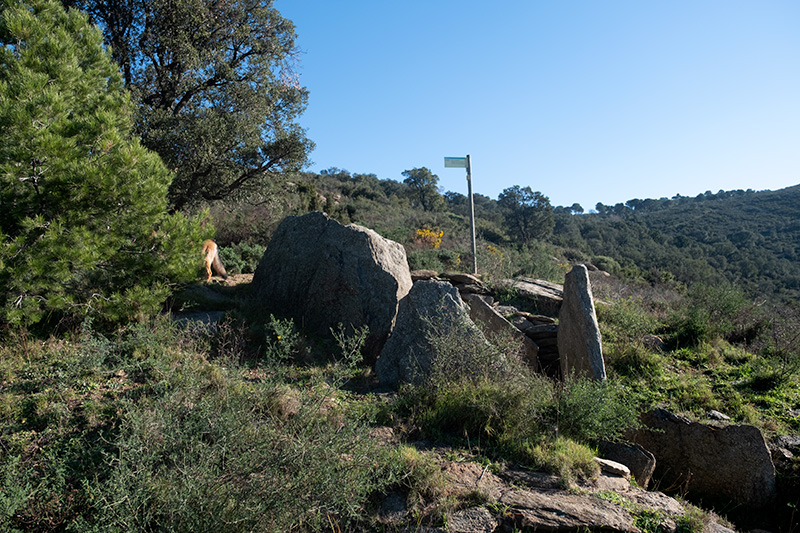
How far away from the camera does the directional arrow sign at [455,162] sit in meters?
10.3

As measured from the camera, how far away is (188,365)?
3904mm

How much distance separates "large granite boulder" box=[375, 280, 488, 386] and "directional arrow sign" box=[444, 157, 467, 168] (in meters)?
5.29

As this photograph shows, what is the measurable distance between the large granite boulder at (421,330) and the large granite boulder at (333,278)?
730 mm

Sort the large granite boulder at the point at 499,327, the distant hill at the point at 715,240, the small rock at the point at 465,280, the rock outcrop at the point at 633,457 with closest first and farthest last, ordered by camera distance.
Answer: the rock outcrop at the point at 633,457
the large granite boulder at the point at 499,327
the small rock at the point at 465,280
the distant hill at the point at 715,240

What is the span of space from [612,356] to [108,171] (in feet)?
20.9

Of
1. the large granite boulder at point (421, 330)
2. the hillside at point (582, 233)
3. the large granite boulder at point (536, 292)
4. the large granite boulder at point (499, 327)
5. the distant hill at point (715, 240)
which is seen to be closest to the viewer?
the large granite boulder at point (421, 330)

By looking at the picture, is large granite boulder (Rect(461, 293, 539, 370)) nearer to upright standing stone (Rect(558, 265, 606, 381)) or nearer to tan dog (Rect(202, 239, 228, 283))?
upright standing stone (Rect(558, 265, 606, 381))

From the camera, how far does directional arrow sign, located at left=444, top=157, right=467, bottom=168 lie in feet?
33.9

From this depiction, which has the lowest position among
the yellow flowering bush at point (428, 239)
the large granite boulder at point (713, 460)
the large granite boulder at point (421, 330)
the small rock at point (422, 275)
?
the large granite boulder at point (713, 460)

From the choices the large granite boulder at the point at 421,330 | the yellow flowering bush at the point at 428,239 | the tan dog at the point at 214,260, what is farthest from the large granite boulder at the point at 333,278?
the yellow flowering bush at the point at 428,239

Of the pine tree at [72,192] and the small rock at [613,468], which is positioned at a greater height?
the pine tree at [72,192]

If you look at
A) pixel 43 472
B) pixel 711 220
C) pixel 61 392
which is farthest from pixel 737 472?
pixel 711 220

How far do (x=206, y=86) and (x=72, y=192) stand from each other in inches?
237

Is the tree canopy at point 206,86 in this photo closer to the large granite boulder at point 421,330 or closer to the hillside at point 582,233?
the hillside at point 582,233
